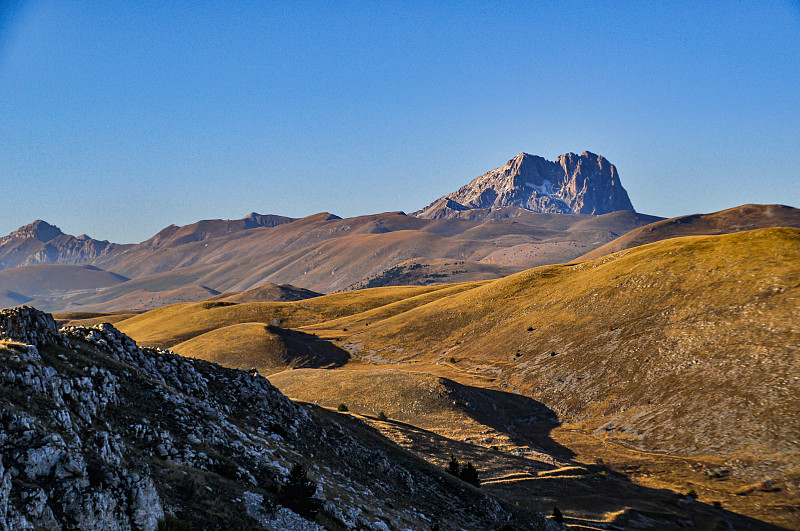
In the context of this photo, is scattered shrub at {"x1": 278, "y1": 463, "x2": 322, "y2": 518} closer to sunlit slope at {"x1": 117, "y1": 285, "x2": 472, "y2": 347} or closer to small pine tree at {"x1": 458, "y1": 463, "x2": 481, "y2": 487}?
small pine tree at {"x1": 458, "y1": 463, "x2": 481, "y2": 487}

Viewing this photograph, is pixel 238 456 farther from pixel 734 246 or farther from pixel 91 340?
pixel 734 246

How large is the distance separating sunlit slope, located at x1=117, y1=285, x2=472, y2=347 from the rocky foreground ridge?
11934 centimetres

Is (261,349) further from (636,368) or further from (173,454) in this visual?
(173,454)

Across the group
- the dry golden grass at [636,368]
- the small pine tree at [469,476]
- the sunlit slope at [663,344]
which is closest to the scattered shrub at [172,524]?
the small pine tree at [469,476]

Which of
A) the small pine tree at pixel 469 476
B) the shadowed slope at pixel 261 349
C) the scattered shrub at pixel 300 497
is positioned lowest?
the shadowed slope at pixel 261 349

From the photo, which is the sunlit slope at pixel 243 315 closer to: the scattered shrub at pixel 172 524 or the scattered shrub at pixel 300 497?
the scattered shrub at pixel 300 497

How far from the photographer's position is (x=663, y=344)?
7888 cm

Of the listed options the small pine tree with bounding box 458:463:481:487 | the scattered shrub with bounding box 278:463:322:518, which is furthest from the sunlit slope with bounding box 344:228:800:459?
the scattered shrub with bounding box 278:463:322:518

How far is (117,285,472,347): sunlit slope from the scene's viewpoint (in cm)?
15538

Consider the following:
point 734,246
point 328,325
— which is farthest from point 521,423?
point 328,325

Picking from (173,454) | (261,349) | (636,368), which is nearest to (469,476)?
(173,454)

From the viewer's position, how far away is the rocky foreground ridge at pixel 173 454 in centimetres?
1756

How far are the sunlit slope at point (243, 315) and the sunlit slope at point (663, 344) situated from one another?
164ft

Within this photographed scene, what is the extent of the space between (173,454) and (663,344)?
72441 millimetres
